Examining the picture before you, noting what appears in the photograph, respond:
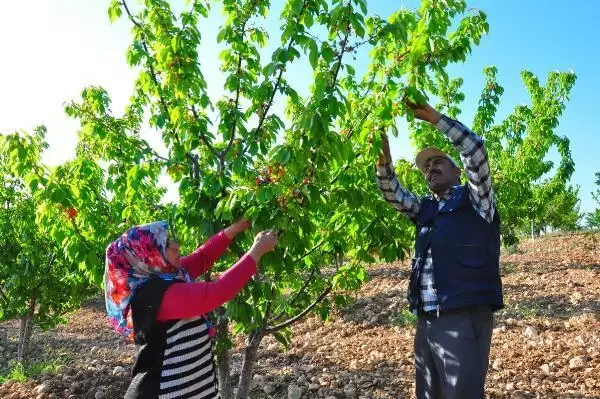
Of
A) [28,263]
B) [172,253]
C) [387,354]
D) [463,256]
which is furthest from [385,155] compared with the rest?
[28,263]

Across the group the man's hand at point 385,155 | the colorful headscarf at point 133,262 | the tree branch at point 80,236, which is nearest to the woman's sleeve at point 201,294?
the colorful headscarf at point 133,262

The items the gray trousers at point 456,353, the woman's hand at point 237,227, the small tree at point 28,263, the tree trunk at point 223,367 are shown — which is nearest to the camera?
the gray trousers at point 456,353

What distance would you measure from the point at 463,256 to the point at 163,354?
160 centimetres

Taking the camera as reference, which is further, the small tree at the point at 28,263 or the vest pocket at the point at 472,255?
the small tree at the point at 28,263

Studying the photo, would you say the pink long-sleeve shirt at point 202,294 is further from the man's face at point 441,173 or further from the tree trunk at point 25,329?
the tree trunk at point 25,329

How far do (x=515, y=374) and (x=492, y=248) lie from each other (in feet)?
10.7

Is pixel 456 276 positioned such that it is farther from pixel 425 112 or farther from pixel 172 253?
pixel 172 253

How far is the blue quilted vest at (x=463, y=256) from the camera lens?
2547 millimetres

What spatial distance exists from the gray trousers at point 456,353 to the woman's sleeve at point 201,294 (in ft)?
3.72

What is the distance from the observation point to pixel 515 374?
5.18 metres

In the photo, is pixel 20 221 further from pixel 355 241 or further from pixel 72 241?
pixel 355 241

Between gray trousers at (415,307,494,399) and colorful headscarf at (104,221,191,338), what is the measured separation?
1419mm

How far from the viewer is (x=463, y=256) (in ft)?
8.47

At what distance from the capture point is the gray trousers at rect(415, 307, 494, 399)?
249 centimetres
